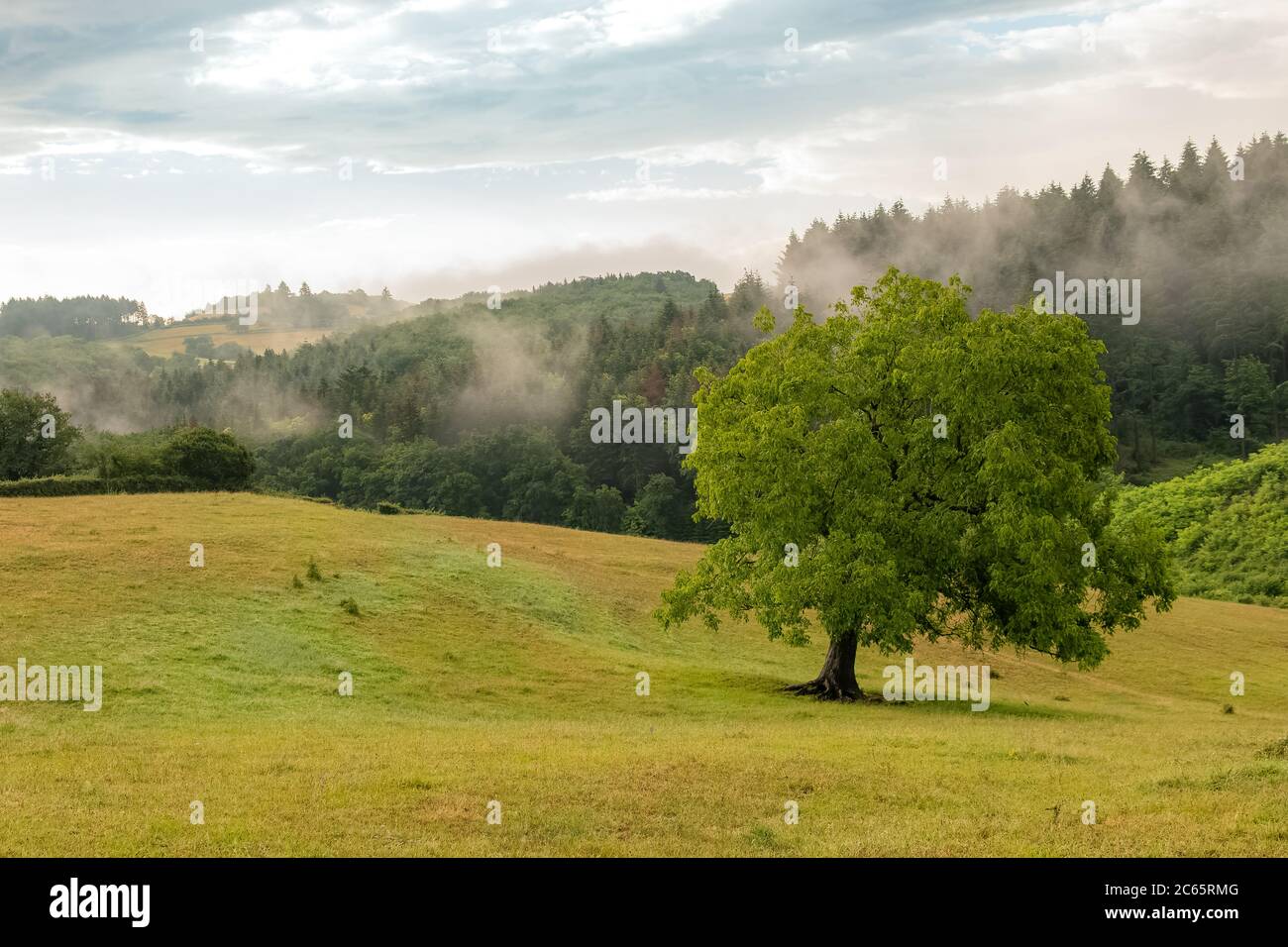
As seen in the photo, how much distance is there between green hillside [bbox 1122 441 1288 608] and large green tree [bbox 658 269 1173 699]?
2061 inches

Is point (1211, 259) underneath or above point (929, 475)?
above

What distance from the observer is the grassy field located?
1917cm

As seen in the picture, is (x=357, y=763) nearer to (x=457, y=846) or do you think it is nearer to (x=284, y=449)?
(x=457, y=846)

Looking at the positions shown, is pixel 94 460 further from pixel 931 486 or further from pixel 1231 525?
pixel 1231 525

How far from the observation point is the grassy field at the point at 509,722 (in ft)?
62.9

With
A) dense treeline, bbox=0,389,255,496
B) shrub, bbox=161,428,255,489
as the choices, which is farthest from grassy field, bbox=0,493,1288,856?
shrub, bbox=161,428,255,489

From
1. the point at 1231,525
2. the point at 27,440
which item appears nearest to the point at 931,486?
the point at 27,440

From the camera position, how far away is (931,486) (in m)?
40.4

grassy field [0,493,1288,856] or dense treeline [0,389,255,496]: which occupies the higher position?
dense treeline [0,389,255,496]

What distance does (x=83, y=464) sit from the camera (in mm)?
88562

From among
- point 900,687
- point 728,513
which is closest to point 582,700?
point 728,513

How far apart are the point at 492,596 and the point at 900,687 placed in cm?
1990

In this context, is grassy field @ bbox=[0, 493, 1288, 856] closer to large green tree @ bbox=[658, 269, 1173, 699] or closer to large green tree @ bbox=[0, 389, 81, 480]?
large green tree @ bbox=[658, 269, 1173, 699]

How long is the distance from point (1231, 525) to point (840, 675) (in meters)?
76.9
